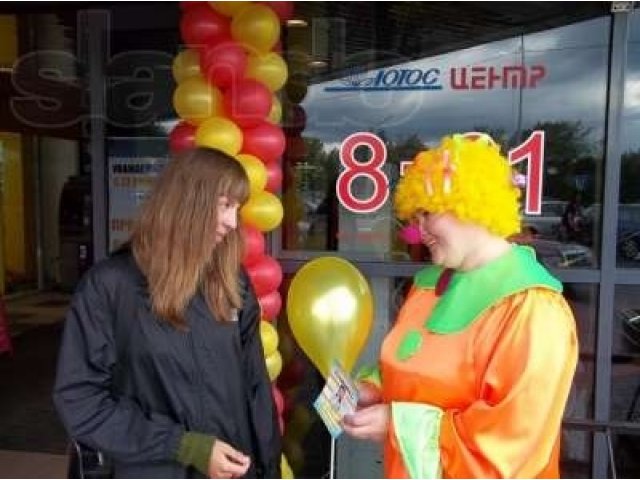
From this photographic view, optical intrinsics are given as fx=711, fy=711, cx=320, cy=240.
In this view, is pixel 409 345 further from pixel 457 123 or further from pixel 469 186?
pixel 457 123

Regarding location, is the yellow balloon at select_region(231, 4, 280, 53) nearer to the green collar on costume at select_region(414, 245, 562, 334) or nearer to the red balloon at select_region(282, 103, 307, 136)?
the red balloon at select_region(282, 103, 307, 136)

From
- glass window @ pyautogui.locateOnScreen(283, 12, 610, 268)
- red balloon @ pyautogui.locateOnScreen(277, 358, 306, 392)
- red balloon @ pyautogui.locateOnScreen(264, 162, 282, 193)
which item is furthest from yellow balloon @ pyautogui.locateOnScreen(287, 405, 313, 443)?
red balloon @ pyautogui.locateOnScreen(264, 162, 282, 193)

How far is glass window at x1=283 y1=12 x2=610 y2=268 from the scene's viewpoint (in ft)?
10.4

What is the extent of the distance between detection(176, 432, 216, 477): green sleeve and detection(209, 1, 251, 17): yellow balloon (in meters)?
1.68

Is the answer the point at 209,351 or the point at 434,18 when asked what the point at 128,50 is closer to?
the point at 434,18

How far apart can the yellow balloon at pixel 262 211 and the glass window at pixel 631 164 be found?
1499 millimetres

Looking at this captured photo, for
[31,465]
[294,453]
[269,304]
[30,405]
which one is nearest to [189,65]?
[269,304]

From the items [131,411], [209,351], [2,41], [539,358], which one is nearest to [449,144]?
[539,358]

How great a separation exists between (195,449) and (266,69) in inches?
62.7

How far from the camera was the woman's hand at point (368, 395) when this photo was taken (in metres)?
1.72

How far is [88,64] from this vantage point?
3.39 meters

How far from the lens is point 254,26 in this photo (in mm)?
2600

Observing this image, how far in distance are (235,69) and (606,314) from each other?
1793mm

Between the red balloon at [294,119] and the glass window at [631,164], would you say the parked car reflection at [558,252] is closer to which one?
the glass window at [631,164]
